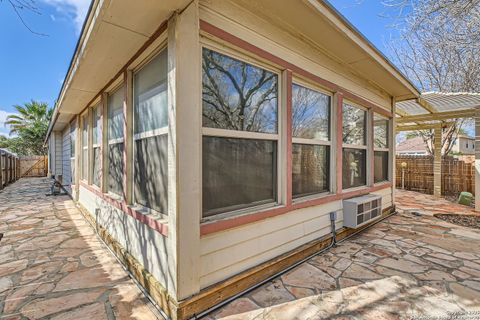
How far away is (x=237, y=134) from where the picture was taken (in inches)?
91.3

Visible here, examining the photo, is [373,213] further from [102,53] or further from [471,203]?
[471,203]

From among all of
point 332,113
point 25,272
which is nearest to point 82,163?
point 25,272

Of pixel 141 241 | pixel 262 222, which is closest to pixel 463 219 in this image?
pixel 262 222

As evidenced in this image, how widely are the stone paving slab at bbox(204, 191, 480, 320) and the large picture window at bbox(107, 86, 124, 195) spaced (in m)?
2.23

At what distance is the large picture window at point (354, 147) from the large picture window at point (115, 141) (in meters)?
3.42

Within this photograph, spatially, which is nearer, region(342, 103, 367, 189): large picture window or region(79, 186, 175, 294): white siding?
region(79, 186, 175, 294): white siding

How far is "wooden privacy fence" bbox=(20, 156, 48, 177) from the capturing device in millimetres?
16047

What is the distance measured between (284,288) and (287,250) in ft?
1.71

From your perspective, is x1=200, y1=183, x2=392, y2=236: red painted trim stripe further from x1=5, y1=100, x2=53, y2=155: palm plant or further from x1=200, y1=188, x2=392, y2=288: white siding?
x1=5, y1=100, x2=53, y2=155: palm plant

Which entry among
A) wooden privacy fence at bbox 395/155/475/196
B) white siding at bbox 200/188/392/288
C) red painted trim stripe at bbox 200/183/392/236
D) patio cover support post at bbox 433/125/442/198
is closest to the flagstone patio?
white siding at bbox 200/188/392/288

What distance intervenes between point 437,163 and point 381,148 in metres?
4.56

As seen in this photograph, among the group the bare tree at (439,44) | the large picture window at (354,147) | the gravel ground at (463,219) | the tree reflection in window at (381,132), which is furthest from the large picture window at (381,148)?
the bare tree at (439,44)

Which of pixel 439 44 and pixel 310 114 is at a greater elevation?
pixel 439 44

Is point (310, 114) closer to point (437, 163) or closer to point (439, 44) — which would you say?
point (439, 44)
